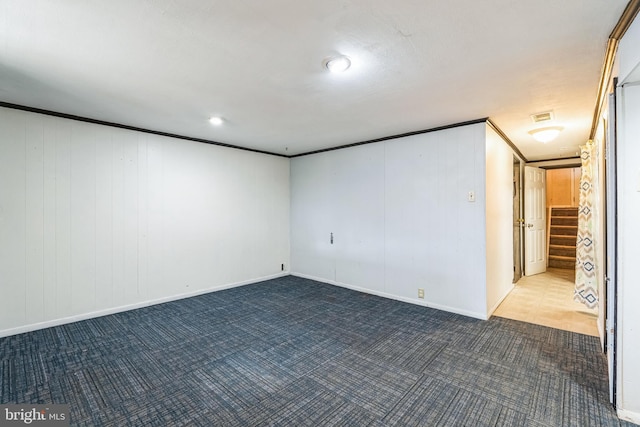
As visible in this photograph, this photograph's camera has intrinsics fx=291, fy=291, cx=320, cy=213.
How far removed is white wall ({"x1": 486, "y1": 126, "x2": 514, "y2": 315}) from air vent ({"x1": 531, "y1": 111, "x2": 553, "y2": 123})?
439mm

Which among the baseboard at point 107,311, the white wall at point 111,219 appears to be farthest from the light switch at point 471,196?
the baseboard at point 107,311

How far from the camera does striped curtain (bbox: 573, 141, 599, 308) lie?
346 cm

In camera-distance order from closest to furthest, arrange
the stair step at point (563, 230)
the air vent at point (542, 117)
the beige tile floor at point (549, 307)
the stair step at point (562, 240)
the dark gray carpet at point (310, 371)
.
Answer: the dark gray carpet at point (310, 371) < the air vent at point (542, 117) < the beige tile floor at point (549, 307) < the stair step at point (562, 240) < the stair step at point (563, 230)

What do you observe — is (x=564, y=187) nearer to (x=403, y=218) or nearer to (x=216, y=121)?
(x=403, y=218)

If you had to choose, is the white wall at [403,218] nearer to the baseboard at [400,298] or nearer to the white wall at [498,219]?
the baseboard at [400,298]

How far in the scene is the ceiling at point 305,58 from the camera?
62.9 inches

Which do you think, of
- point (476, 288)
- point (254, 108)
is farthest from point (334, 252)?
point (254, 108)

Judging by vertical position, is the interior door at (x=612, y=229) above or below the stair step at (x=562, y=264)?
above

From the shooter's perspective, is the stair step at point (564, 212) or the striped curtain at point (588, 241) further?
the stair step at point (564, 212)

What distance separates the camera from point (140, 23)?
1.70 meters

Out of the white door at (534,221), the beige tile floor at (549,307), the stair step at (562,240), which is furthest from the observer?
the stair step at (562,240)

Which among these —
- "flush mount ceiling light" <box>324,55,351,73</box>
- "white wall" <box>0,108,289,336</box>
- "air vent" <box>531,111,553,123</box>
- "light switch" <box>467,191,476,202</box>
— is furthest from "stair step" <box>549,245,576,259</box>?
"flush mount ceiling light" <box>324,55,351,73</box>

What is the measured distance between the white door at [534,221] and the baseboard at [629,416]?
13.9 feet

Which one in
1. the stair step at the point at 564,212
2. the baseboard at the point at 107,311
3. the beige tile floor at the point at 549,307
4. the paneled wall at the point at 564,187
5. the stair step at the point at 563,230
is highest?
the paneled wall at the point at 564,187
